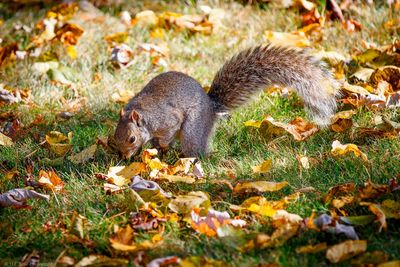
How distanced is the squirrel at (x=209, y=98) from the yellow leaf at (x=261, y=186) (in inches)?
27.4

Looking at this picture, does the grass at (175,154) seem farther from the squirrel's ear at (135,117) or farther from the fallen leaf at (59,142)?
the squirrel's ear at (135,117)

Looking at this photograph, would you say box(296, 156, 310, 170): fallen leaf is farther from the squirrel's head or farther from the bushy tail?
the squirrel's head

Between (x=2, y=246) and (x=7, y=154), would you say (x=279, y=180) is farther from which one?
(x=7, y=154)

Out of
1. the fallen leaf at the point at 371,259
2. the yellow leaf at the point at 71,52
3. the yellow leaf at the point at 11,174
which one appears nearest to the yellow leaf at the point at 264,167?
the fallen leaf at the point at 371,259

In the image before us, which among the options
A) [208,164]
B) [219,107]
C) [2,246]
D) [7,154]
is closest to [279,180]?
[208,164]

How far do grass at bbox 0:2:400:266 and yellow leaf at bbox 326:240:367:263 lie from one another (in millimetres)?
44

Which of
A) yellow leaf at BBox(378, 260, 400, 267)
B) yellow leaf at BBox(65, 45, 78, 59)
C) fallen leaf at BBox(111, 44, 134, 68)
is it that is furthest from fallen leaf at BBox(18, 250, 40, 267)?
yellow leaf at BBox(65, 45, 78, 59)

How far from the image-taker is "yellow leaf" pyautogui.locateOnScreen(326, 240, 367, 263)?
2033mm

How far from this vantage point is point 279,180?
2.71 metres

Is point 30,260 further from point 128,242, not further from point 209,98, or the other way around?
point 209,98

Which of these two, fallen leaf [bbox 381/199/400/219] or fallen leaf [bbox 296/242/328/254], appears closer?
fallen leaf [bbox 296/242/328/254]

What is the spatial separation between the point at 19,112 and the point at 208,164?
1.42 meters

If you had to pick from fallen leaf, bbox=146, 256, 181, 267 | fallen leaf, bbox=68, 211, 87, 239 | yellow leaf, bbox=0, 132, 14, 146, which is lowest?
yellow leaf, bbox=0, 132, 14, 146

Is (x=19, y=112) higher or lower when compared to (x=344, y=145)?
lower
